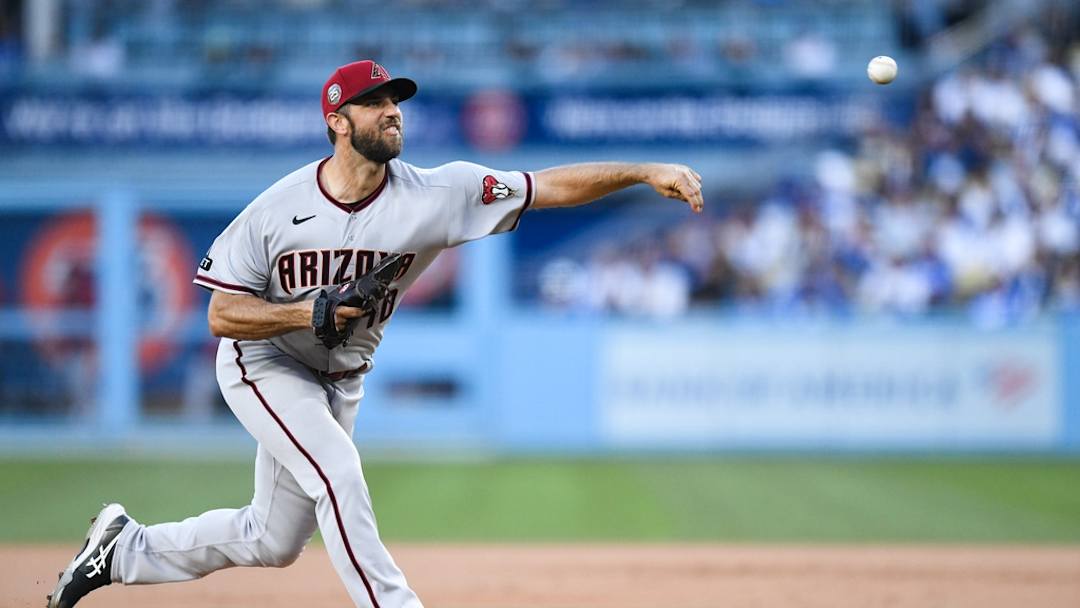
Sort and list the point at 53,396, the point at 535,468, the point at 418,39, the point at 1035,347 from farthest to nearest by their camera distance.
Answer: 1. the point at 418,39
2. the point at 53,396
3. the point at 1035,347
4. the point at 535,468

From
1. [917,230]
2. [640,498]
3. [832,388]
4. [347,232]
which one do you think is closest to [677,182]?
[347,232]

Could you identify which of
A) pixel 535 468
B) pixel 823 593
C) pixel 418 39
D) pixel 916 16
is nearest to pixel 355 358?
pixel 823 593

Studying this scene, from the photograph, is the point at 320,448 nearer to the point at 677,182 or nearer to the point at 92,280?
the point at 677,182

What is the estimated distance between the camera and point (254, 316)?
4883mm

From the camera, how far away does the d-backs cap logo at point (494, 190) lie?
17.1ft

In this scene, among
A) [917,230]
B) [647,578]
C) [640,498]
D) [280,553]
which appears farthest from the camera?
[917,230]

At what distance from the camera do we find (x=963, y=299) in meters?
14.9

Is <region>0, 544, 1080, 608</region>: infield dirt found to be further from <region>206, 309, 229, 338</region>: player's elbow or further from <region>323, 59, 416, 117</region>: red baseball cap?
<region>323, 59, 416, 117</region>: red baseball cap

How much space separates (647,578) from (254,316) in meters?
3.33

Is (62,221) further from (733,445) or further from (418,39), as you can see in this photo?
(733,445)

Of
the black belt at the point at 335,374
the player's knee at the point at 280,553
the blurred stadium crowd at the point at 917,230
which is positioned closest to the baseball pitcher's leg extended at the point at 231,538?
the player's knee at the point at 280,553

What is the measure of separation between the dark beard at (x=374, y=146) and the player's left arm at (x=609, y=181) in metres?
0.58

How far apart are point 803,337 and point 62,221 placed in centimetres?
852

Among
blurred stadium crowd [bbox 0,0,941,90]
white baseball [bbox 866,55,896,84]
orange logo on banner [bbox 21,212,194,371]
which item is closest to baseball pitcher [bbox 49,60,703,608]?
white baseball [bbox 866,55,896,84]
